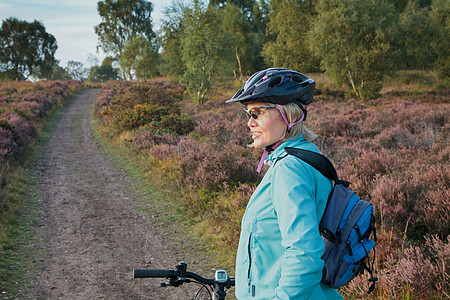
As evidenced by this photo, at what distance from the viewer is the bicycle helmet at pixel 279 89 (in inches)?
66.8

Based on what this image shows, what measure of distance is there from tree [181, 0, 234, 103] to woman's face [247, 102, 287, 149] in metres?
26.2

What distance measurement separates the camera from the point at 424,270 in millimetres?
3373

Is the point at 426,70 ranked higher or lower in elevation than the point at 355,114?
higher

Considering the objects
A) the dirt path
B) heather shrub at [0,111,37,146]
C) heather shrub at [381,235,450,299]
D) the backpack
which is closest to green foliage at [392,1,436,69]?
heather shrub at [0,111,37,146]

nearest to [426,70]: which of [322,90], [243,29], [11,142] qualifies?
[322,90]

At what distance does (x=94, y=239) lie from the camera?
6.47 metres

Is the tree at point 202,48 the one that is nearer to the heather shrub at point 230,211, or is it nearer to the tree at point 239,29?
the tree at point 239,29

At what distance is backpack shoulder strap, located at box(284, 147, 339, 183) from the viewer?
1483 millimetres

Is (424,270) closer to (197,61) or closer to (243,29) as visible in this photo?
(197,61)

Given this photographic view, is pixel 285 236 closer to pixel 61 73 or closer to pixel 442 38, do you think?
pixel 442 38

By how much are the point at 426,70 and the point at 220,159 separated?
133ft

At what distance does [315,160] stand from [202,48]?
27839mm

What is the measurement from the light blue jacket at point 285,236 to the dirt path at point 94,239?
3561 mm

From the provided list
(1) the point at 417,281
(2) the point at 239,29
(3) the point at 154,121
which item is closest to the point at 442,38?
(2) the point at 239,29
